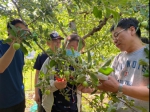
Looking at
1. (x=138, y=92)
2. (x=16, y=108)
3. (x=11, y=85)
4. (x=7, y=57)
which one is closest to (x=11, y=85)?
(x=11, y=85)

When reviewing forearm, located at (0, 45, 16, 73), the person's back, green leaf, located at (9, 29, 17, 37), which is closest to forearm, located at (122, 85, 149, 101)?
the person's back

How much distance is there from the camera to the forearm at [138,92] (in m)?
1.06

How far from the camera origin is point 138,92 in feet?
3.54

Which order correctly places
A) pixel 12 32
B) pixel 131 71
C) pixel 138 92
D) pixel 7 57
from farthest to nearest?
pixel 7 57 → pixel 131 71 → pixel 138 92 → pixel 12 32

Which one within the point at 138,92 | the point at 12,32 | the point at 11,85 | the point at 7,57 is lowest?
the point at 11,85

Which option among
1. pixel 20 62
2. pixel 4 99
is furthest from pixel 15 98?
Answer: pixel 20 62

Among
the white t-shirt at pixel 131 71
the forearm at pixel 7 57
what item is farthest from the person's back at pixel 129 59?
the forearm at pixel 7 57

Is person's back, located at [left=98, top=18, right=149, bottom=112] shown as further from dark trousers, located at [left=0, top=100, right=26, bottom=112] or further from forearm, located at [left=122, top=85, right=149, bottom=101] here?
dark trousers, located at [left=0, top=100, right=26, bottom=112]

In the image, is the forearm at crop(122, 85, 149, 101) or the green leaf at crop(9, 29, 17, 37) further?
the forearm at crop(122, 85, 149, 101)

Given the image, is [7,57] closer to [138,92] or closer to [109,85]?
[109,85]

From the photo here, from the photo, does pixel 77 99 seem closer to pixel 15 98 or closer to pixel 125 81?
pixel 15 98

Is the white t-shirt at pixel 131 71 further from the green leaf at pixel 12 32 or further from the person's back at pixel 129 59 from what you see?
the green leaf at pixel 12 32

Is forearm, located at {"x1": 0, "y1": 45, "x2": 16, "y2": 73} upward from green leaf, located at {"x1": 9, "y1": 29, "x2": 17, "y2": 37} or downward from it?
downward

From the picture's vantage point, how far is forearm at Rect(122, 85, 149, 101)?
1062 mm
